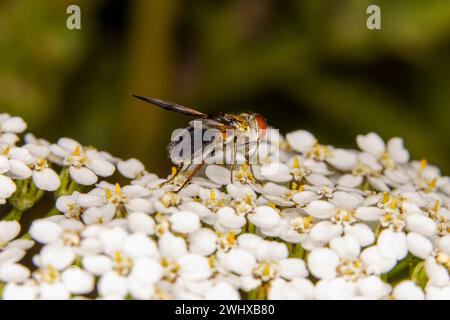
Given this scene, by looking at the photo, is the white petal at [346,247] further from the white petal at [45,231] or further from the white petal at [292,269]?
the white petal at [45,231]

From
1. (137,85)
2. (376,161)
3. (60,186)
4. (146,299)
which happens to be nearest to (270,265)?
(146,299)

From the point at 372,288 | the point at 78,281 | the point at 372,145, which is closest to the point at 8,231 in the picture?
the point at 78,281

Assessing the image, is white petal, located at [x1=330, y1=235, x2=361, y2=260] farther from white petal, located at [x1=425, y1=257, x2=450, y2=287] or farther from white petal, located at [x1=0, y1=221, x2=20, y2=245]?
white petal, located at [x1=0, y1=221, x2=20, y2=245]

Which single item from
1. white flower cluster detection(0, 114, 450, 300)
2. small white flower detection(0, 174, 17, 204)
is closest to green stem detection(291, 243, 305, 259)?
white flower cluster detection(0, 114, 450, 300)

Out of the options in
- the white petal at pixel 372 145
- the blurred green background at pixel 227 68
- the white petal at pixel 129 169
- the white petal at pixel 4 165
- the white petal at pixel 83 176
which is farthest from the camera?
the blurred green background at pixel 227 68

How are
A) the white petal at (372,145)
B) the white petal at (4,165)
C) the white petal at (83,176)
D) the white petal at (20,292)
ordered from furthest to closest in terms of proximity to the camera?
the white petal at (372,145)
the white petal at (83,176)
the white petal at (4,165)
the white petal at (20,292)

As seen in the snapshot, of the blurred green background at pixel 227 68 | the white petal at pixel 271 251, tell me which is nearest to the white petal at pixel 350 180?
the white petal at pixel 271 251

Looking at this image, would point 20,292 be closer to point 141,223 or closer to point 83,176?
point 141,223
